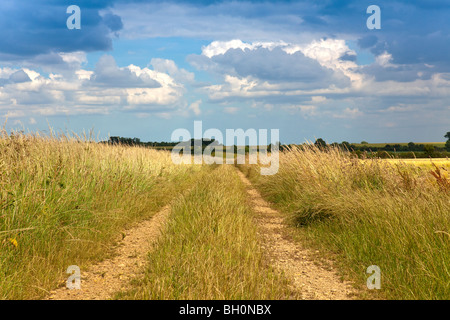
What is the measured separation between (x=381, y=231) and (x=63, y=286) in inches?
178

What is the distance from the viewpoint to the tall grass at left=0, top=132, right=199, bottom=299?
437 cm

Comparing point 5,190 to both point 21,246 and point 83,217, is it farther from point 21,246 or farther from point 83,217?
point 83,217

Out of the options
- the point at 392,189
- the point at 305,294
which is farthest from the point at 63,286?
the point at 392,189

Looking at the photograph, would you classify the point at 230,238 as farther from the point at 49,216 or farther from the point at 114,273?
the point at 49,216

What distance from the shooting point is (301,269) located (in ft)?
16.9

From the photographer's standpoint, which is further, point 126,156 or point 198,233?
point 126,156

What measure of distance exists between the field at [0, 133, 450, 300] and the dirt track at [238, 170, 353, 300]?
1.2 inches

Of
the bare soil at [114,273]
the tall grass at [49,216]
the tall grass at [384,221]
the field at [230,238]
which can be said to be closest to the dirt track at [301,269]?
the field at [230,238]

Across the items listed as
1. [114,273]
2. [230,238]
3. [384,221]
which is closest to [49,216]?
[114,273]

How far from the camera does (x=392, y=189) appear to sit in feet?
25.0

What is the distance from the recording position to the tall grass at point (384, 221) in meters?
4.20

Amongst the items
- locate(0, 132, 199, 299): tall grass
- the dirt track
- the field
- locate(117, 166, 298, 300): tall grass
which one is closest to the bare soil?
the field

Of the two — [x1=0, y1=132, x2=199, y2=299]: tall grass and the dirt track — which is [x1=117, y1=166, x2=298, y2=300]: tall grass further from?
[x1=0, y1=132, x2=199, y2=299]: tall grass
